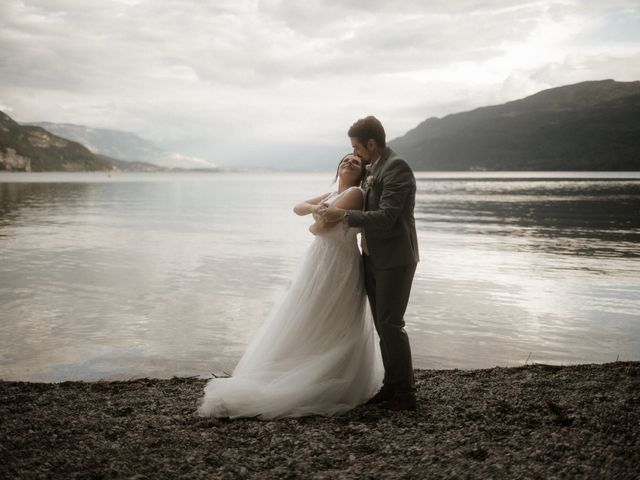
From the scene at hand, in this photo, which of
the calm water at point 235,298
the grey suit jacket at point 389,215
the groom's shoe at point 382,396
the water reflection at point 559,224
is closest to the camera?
the grey suit jacket at point 389,215

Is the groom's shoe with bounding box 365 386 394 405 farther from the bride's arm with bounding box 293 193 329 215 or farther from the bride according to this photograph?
the bride's arm with bounding box 293 193 329 215

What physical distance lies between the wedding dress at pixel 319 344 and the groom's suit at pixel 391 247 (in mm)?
284

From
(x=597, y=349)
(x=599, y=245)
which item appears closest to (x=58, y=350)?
(x=597, y=349)

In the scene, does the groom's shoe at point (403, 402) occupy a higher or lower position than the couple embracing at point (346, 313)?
lower

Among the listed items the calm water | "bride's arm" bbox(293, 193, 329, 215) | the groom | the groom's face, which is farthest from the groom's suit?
the calm water

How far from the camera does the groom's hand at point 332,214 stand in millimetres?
5699

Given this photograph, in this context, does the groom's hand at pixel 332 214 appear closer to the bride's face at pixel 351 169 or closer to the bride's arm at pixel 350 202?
the bride's arm at pixel 350 202

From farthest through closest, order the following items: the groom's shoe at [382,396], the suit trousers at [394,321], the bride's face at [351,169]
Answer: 1. the bride's face at [351,169]
2. the groom's shoe at [382,396]
3. the suit trousers at [394,321]

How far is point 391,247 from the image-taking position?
18.5 ft

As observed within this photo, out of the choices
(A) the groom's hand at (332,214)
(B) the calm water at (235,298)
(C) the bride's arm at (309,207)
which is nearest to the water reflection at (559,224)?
(B) the calm water at (235,298)

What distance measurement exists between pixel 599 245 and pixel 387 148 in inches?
831

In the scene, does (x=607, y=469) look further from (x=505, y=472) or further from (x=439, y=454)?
(x=439, y=454)

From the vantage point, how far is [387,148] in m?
5.80

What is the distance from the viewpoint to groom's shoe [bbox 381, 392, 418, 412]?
571cm
